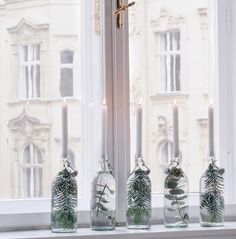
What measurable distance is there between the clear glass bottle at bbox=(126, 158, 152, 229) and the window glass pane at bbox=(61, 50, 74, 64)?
435 millimetres

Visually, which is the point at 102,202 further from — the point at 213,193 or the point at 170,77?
the point at 170,77

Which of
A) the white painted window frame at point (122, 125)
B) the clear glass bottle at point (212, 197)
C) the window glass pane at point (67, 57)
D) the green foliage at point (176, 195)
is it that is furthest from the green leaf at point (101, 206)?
the window glass pane at point (67, 57)

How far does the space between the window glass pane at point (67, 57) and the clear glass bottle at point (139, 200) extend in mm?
435

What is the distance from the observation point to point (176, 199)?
2.03 metres

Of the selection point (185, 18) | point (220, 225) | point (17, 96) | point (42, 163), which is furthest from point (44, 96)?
point (220, 225)

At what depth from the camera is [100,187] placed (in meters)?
2.00

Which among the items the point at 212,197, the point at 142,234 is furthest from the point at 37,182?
the point at 212,197

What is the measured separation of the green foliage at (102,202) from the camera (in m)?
1.99

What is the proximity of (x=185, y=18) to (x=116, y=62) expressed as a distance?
1.01 feet

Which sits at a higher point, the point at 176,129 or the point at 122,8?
the point at 122,8

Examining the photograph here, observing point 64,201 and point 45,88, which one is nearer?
point 64,201

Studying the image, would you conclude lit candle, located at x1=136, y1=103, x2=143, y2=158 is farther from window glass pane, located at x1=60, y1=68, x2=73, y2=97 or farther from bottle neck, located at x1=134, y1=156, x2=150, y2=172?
window glass pane, located at x1=60, y1=68, x2=73, y2=97

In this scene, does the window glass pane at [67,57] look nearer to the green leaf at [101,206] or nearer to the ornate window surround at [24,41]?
the ornate window surround at [24,41]

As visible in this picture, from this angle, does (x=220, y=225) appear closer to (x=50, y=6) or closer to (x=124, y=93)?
(x=124, y=93)
